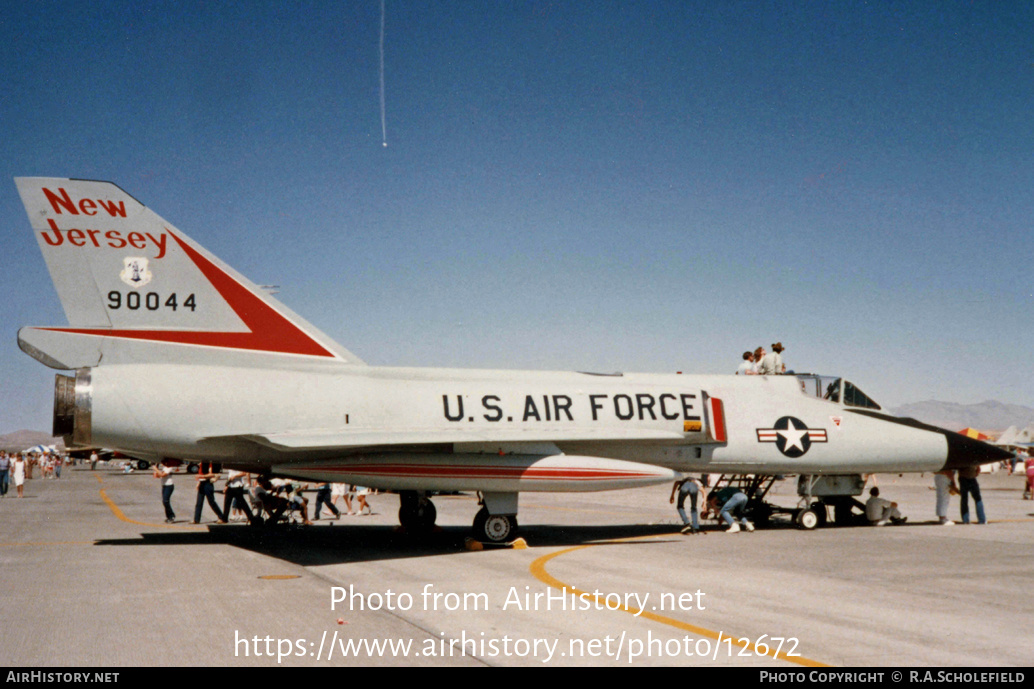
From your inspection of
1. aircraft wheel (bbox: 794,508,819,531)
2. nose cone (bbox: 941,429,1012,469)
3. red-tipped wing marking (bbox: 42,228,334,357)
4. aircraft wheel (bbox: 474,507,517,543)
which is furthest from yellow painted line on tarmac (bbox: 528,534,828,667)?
nose cone (bbox: 941,429,1012,469)

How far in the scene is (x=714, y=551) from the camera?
13.3 meters

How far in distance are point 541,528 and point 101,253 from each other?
10485 millimetres

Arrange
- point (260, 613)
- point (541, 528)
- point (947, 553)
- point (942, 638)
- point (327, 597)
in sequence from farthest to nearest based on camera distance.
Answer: point (541, 528) < point (947, 553) < point (327, 597) < point (260, 613) < point (942, 638)

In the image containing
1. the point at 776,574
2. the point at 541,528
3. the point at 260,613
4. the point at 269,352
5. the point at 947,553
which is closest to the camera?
the point at 260,613

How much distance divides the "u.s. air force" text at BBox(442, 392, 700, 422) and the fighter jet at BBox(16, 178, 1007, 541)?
3 cm

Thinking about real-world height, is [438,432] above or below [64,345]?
below

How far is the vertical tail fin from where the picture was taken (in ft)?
43.0

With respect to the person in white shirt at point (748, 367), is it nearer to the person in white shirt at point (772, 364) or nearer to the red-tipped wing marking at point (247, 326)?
the person in white shirt at point (772, 364)

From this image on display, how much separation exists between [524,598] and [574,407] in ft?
21.4

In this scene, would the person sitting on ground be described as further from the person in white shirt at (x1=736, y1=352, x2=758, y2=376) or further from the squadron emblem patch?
the squadron emblem patch

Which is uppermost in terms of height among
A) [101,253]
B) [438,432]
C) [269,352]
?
[101,253]

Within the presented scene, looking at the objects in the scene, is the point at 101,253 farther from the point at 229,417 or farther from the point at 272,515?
the point at 272,515

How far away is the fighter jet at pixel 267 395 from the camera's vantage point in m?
13.0

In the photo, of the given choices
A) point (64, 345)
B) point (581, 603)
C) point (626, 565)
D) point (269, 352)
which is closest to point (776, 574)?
point (626, 565)
